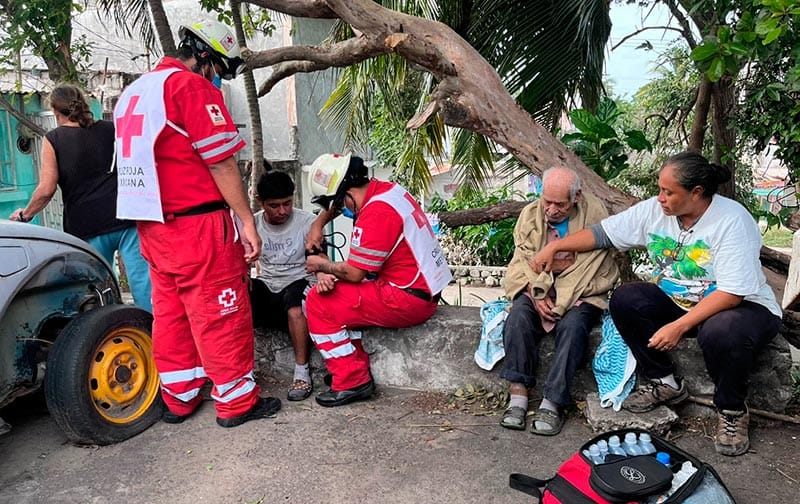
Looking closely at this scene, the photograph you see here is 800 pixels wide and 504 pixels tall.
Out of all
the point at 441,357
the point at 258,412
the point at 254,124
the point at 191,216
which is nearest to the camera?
the point at 191,216

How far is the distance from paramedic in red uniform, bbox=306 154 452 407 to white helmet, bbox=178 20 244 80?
0.71 meters

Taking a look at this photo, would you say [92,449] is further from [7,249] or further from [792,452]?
[792,452]

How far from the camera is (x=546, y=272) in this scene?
3.56m

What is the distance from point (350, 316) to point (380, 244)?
45 centimetres

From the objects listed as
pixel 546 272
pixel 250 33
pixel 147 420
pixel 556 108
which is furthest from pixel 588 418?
pixel 250 33

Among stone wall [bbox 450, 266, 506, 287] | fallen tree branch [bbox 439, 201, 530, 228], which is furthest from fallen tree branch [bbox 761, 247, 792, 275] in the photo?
stone wall [bbox 450, 266, 506, 287]

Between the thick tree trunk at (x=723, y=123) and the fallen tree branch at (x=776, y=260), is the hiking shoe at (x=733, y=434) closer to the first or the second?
the fallen tree branch at (x=776, y=260)

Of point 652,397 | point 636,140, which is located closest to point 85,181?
point 652,397

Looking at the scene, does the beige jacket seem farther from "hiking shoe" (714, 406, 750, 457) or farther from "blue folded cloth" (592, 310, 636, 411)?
"hiking shoe" (714, 406, 750, 457)

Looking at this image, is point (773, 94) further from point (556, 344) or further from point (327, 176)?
point (327, 176)

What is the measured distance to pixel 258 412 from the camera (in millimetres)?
3648

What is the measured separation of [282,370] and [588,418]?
1922 millimetres

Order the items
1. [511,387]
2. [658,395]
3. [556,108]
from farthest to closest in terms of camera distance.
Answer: [556,108] < [511,387] < [658,395]

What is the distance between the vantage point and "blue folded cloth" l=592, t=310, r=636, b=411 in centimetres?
330
